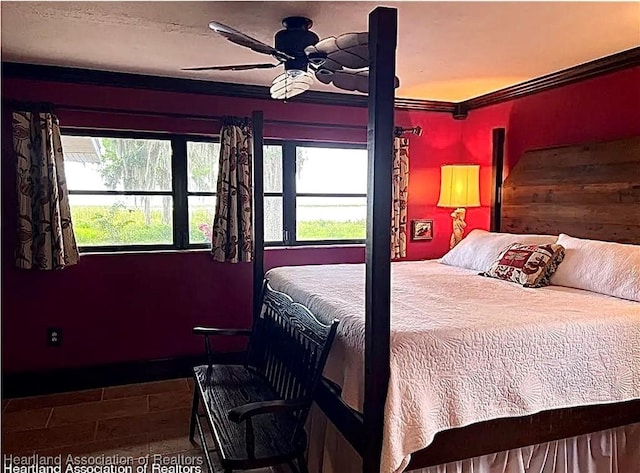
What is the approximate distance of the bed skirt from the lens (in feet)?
6.92

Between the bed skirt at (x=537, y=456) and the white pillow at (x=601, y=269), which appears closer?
the bed skirt at (x=537, y=456)

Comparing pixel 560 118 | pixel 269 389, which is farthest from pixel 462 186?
pixel 269 389

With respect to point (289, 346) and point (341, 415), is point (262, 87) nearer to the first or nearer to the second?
point (289, 346)

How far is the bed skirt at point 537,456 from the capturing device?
2109 millimetres

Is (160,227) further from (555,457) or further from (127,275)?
(555,457)

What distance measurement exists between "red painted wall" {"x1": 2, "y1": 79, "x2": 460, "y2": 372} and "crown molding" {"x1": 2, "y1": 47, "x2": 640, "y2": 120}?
0.05 m

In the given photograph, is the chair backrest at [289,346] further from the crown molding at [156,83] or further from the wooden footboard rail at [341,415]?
the crown molding at [156,83]

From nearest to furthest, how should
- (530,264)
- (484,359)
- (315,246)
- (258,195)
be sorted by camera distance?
(484,359) → (530,264) → (258,195) → (315,246)

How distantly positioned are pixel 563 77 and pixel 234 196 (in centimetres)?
257

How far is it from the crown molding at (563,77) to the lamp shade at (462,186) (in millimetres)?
626

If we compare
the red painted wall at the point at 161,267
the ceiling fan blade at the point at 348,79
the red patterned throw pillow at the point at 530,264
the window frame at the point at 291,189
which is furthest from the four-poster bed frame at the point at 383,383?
the window frame at the point at 291,189

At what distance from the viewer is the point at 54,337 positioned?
11.6 feet

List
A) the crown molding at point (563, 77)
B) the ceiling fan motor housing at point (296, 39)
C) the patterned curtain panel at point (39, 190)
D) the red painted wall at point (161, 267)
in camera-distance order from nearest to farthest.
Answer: the ceiling fan motor housing at point (296, 39), the crown molding at point (563, 77), the patterned curtain panel at point (39, 190), the red painted wall at point (161, 267)

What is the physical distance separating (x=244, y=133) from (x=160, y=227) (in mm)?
985
